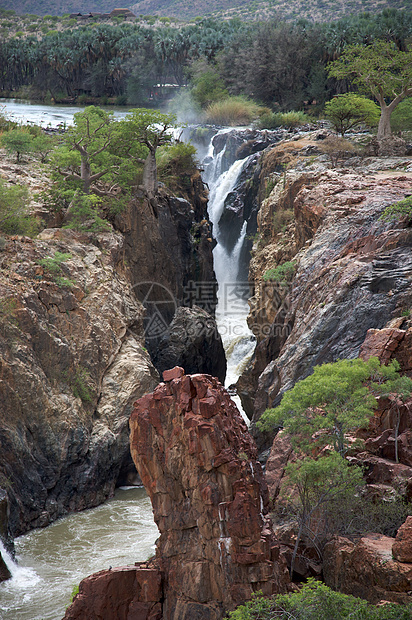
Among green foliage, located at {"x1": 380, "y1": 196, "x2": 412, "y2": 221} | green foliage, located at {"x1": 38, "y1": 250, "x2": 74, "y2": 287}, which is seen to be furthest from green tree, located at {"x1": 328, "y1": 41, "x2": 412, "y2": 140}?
green foliage, located at {"x1": 38, "y1": 250, "x2": 74, "y2": 287}

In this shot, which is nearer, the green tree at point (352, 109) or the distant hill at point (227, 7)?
the green tree at point (352, 109)

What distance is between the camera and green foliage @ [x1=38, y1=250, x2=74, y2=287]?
23.0m

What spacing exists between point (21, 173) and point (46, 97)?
180 feet

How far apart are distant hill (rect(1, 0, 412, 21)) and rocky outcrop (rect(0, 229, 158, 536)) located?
288 feet

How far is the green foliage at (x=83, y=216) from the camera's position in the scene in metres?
27.5

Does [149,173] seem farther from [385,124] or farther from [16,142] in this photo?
[385,124]

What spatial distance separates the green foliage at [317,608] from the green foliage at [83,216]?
68.5 ft

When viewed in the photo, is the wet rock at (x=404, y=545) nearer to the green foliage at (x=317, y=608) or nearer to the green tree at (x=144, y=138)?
the green foliage at (x=317, y=608)

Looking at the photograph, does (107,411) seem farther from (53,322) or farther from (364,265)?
(364,265)

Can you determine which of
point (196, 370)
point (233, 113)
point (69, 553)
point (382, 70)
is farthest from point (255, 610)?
point (233, 113)

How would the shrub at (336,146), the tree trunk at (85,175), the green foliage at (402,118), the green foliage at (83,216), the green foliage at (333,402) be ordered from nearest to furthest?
the green foliage at (333,402) → the green foliage at (83,216) → the tree trunk at (85,175) → the shrub at (336,146) → the green foliage at (402,118)

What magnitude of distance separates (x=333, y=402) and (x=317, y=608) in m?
4.58

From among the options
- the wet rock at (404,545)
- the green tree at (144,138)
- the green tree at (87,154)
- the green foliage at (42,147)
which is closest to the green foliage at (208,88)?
the green foliage at (42,147)

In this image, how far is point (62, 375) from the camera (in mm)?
22328
